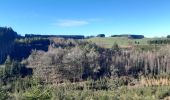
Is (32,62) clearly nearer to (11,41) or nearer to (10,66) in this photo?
(10,66)

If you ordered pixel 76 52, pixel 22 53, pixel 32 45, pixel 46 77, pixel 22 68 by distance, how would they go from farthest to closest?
pixel 32 45
pixel 22 53
pixel 76 52
pixel 22 68
pixel 46 77

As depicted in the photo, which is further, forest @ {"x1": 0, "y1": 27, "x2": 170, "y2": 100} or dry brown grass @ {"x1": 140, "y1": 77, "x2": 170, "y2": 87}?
forest @ {"x1": 0, "y1": 27, "x2": 170, "y2": 100}

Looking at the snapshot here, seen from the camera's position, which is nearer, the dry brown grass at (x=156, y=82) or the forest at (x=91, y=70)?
the dry brown grass at (x=156, y=82)

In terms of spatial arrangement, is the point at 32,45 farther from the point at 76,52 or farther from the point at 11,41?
the point at 76,52

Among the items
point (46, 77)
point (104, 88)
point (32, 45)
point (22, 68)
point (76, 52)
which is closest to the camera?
point (104, 88)

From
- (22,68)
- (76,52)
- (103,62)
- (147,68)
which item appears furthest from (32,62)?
(147,68)

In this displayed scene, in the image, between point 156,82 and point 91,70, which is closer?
point 156,82

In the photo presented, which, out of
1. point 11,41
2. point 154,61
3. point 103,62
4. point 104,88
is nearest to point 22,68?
point 103,62

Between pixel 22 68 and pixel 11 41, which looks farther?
pixel 11 41

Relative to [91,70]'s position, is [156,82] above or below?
below
